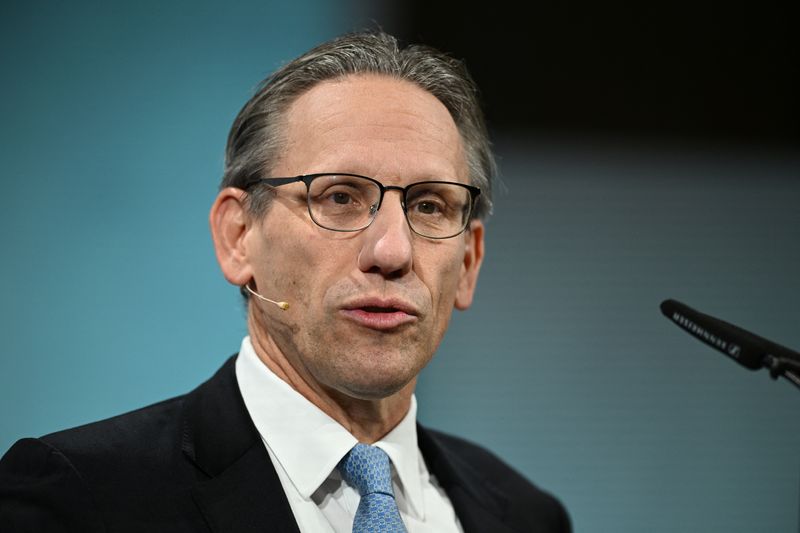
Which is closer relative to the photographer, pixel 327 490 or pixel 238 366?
pixel 327 490

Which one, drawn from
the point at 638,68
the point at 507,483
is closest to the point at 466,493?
the point at 507,483

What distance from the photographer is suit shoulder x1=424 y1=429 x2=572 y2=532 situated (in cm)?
244

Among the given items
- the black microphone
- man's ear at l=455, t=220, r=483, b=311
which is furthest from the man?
the black microphone

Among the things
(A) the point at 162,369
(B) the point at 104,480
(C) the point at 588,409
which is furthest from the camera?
(C) the point at 588,409

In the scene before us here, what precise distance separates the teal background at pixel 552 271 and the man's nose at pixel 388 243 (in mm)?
1148

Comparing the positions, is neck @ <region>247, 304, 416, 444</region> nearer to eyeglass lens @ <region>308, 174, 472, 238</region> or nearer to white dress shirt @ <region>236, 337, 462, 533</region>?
white dress shirt @ <region>236, 337, 462, 533</region>

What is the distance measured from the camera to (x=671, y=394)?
3.43 m

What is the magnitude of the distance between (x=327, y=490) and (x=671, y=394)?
1.93 m

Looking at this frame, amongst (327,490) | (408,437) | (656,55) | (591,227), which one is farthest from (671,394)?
(327,490)

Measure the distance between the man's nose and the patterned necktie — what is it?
391 millimetres

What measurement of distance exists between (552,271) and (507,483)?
1145 mm

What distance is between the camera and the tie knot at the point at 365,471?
73.7 inches

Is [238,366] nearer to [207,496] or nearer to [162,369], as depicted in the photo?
[207,496]

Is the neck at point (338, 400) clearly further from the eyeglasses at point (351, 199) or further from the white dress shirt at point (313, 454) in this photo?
the eyeglasses at point (351, 199)
